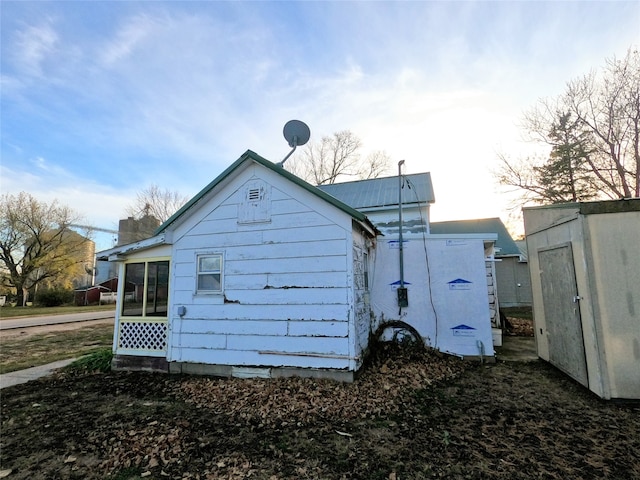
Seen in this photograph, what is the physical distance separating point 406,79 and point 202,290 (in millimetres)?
7596

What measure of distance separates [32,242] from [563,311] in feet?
145

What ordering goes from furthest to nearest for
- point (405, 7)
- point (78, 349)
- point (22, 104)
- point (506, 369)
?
point (78, 349)
point (22, 104)
point (405, 7)
point (506, 369)

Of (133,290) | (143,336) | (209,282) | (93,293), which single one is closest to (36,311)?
(93,293)

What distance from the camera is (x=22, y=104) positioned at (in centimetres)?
757

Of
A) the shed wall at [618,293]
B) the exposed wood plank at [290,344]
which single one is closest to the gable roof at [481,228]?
the shed wall at [618,293]

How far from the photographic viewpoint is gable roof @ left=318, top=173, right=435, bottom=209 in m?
13.6

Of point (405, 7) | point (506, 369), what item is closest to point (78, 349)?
point (506, 369)

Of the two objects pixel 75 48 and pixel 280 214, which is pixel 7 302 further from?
pixel 280 214

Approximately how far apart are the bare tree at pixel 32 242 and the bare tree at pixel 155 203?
23.6ft

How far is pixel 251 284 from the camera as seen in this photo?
6379mm

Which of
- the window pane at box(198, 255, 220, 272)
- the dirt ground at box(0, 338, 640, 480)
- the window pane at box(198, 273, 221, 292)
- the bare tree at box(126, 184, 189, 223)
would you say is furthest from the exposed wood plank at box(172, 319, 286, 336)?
the bare tree at box(126, 184, 189, 223)

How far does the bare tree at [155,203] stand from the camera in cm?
3416

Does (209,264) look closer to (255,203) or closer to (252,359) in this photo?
(255,203)

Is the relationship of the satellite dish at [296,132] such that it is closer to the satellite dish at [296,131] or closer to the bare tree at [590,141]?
the satellite dish at [296,131]
